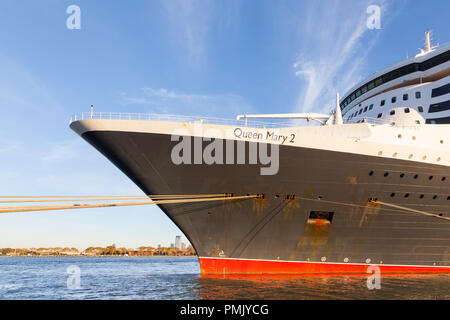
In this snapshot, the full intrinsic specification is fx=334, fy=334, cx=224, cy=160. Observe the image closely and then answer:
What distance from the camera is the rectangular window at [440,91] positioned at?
57.2ft

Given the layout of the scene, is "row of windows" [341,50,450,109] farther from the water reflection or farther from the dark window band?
the water reflection

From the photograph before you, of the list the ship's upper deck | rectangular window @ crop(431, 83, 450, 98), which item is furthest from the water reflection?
the ship's upper deck

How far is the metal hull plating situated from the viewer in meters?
12.6

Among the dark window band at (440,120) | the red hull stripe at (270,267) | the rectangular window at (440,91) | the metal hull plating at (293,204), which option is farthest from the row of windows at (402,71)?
the red hull stripe at (270,267)

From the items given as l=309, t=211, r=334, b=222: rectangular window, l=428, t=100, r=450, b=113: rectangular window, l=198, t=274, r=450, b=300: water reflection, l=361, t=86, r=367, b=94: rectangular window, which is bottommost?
l=198, t=274, r=450, b=300: water reflection

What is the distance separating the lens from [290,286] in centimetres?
1180

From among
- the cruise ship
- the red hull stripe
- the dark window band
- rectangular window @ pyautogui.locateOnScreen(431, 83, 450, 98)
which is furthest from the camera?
rectangular window @ pyautogui.locateOnScreen(431, 83, 450, 98)

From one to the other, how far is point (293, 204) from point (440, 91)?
36.4 feet

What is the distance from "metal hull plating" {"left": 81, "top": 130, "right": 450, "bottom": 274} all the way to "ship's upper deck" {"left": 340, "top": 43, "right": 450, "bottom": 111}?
25.2 ft

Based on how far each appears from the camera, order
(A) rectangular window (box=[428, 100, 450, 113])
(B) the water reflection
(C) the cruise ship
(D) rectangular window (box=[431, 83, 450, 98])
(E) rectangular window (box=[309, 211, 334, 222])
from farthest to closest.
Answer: (D) rectangular window (box=[431, 83, 450, 98]) → (A) rectangular window (box=[428, 100, 450, 113]) → (E) rectangular window (box=[309, 211, 334, 222]) → (C) the cruise ship → (B) the water reflection

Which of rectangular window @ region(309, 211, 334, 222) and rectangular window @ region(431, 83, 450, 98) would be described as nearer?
rectangular window @ region(309, 211, 334, 222)
